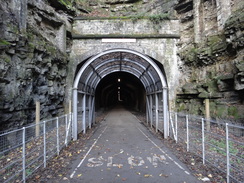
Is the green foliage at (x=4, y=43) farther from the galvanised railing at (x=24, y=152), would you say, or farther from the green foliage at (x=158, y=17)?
the green foliage at (x=158, y=17)

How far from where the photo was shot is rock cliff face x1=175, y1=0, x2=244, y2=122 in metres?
7.72

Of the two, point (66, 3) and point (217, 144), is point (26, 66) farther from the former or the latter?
point (217, 144)

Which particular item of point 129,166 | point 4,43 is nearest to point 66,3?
point 4,43

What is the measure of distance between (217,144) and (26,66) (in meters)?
8.55

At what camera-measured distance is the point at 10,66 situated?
5.67m

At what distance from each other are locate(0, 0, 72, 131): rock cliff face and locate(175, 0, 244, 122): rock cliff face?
906 centimetres

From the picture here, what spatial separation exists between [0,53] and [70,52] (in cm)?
714

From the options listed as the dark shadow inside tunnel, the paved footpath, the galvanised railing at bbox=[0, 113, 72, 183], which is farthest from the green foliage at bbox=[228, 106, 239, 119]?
the dark shadow inside tunnel

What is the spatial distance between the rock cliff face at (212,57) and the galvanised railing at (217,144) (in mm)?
1528

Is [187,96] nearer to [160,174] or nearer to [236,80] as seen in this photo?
[236,80]

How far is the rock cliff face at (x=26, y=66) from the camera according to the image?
5.52 meters

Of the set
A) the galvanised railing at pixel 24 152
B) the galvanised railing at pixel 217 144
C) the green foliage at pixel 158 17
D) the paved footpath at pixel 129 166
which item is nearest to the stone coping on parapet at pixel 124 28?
the green foliage at pixel 158 17

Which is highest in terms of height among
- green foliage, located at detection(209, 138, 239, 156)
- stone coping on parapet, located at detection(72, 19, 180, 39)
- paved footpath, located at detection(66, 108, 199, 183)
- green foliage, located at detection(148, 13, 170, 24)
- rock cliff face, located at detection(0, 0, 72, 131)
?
green foliage, located at detection(148, 13, 170, 24)

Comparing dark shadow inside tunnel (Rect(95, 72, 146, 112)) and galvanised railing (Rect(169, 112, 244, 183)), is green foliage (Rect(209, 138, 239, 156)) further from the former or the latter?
dark shadow inside tunnel (Rect(95, 72, 146, 112))
